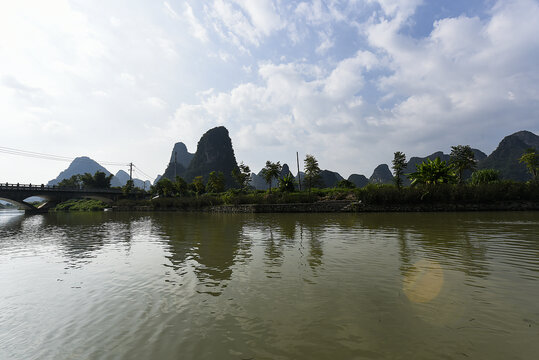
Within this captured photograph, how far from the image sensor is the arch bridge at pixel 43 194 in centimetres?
7131

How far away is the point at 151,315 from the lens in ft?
17.8

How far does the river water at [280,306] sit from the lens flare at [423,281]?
3 cm

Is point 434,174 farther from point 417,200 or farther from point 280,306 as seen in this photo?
point 280,306

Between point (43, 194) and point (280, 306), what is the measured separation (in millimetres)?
101112

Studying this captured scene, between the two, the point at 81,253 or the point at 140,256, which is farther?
the point at 81,253

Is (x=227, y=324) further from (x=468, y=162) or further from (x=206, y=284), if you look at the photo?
(x=468, y=162)

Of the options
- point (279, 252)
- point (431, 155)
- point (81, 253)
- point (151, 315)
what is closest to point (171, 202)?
point (81, 253)

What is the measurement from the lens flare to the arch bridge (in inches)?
3935

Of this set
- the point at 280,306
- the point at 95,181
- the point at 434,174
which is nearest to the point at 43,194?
the point at 95,181

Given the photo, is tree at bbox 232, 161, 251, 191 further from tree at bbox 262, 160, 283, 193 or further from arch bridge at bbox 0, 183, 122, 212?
arch bridge at bbox 0, 183, 122, 212

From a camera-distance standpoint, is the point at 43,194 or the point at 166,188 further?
the point at 166,188

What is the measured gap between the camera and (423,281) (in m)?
7.04

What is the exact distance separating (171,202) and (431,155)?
176m

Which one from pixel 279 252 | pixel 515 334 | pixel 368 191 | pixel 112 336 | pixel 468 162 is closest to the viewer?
pixel 515 334
